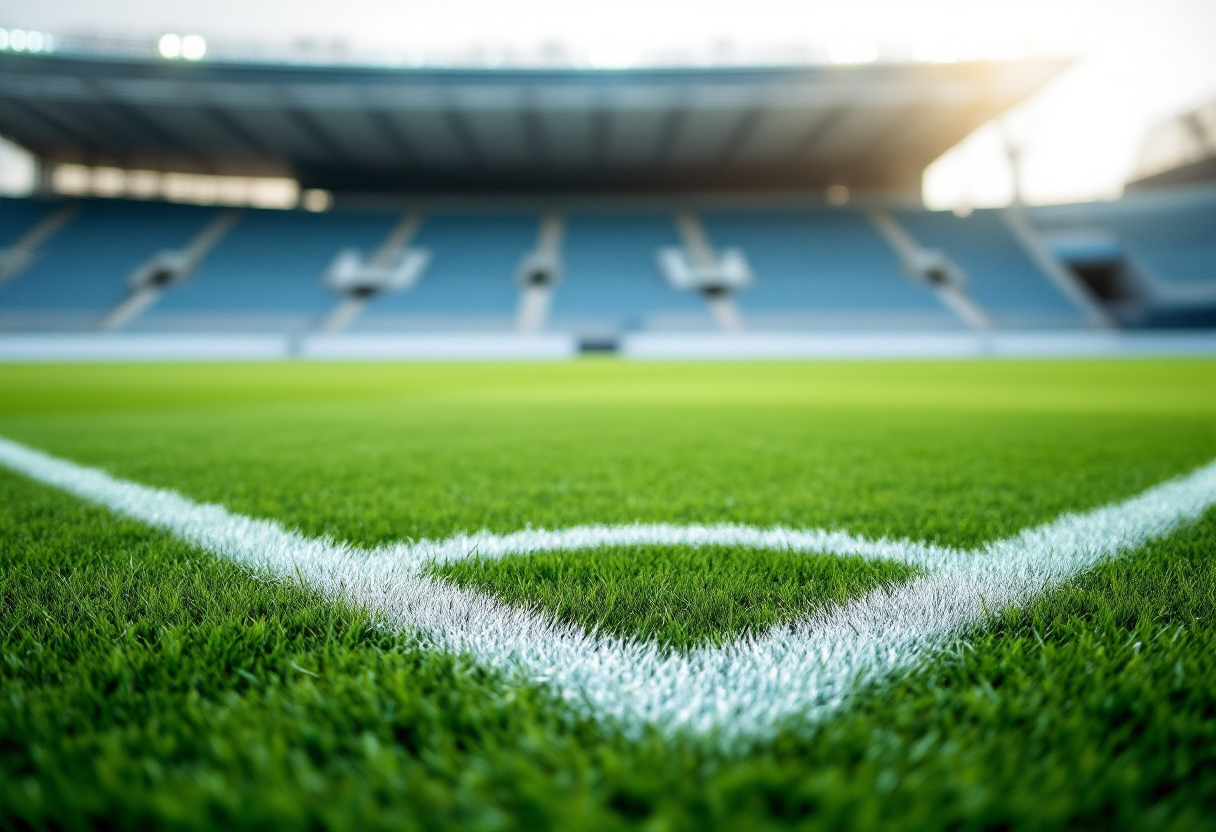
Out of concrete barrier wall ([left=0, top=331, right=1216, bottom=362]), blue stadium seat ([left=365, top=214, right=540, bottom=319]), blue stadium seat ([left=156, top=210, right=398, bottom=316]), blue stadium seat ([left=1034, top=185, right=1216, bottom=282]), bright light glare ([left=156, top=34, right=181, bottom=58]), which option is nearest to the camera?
concrete barrier wall ([left=0, top=331, right=1216, bottom=362])

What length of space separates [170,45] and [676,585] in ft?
87.4

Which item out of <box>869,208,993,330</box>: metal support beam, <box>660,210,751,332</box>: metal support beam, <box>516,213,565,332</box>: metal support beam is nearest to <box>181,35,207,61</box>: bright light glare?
<box>516,213,565,332</box>: metal support beam

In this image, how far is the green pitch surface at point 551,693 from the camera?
0.60m

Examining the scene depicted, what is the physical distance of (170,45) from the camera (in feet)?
68.6

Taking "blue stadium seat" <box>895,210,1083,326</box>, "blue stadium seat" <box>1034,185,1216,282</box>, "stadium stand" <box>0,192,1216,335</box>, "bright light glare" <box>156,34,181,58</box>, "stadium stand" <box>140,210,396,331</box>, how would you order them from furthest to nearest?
"blue stadium seat" <box>1034,185,1216,282</box> → "blue stadium seat" <box>895,210,1083,326</box> → "stadium stand" <box>0,192,1216,335</box> → "stadium stand" <box>140,210,396,331</box> → "bright light glare" <box>156,34,181,58</box>

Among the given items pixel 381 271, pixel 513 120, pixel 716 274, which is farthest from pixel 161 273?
pixel 716 274

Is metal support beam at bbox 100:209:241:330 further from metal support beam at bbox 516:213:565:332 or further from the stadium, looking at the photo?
the stadium

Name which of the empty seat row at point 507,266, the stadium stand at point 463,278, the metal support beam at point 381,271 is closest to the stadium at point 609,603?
the stadium stand at point 463,278

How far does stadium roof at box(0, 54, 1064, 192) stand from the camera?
68.1 feet

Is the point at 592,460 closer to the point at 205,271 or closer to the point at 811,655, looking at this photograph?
the point at 811,655

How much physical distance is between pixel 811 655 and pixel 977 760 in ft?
0.95

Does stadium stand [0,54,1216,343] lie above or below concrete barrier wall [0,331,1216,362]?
above

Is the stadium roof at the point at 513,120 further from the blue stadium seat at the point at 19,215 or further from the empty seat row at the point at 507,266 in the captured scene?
the blue stadium seat at the point at 19,215

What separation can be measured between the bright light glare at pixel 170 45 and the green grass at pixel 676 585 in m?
25.8
